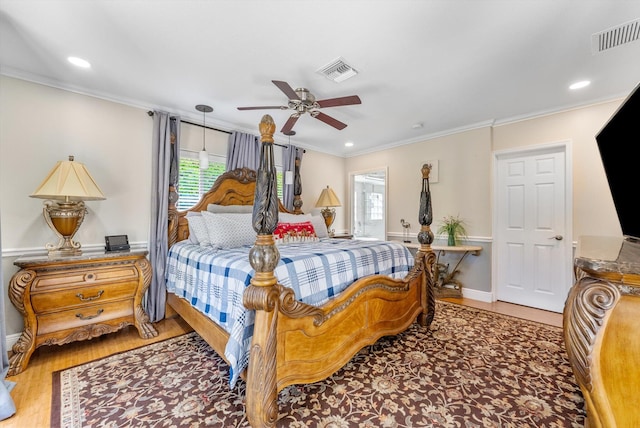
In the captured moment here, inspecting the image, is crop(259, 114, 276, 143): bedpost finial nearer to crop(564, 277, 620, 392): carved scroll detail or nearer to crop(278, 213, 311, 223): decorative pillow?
crop(564, 277, 620, 392): carved scroll detail

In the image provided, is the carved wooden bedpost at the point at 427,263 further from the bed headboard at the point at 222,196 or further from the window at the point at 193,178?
the window at the point at 193,178

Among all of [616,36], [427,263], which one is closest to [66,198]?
[427,263]

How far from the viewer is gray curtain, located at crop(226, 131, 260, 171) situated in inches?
153

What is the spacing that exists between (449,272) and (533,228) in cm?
129

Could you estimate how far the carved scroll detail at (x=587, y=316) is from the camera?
87 cm

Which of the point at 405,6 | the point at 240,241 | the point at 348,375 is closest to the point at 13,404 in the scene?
the point at 240,241

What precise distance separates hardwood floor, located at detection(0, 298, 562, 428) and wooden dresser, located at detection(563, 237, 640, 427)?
104 inches

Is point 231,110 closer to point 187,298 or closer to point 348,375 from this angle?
point 187,298

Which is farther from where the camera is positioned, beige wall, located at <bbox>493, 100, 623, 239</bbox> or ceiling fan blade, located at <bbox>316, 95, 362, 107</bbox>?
beige wall, located at <bbox>493, 100, 623, 239</bbox>

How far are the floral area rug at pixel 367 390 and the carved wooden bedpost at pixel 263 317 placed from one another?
0.23 m

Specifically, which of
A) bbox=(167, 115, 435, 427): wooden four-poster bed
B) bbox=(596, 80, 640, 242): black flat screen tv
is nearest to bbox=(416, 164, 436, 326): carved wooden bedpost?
bbox=(167, 115, 435, 427): wooden four-poster bed

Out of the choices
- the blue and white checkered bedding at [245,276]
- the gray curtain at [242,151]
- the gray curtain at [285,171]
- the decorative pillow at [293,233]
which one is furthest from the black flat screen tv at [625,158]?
the gray curtain at [285,171]

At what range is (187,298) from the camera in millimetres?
2539

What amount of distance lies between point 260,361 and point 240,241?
1550 millimetres
